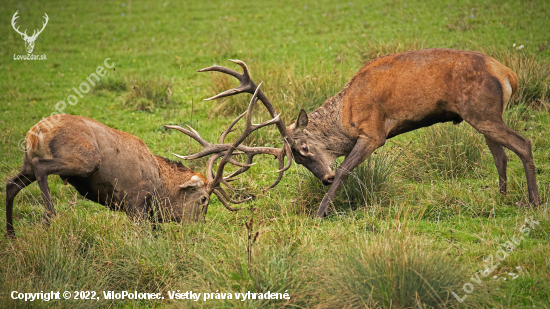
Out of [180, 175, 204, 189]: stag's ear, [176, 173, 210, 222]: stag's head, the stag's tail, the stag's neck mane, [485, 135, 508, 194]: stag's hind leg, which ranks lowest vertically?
[176, 173, 210, 222]: stag's head

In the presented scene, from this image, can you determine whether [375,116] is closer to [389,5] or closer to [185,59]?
[185,59]

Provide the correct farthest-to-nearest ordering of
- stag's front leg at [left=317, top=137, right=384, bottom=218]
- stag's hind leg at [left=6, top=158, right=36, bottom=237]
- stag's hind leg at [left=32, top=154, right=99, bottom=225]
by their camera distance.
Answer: stag's front leg at [left=317, top=137, right=384, bottom=218]
stag's hind leg at [left=6, top=158, right=36, bottom=237]
stag's hind leg at [left=32, top=154, right=99, bottom=225]

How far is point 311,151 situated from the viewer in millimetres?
7477

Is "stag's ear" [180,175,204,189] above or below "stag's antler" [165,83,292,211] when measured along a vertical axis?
below

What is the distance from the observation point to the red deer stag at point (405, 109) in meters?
6.48

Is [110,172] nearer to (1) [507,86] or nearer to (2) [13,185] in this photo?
(2) [13,185]

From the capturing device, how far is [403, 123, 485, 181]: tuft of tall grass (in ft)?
25.4

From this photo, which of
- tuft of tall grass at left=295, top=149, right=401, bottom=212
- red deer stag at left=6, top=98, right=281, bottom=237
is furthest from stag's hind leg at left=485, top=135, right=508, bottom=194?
red deer stag at left=6, top=98, right=281, bottom=237

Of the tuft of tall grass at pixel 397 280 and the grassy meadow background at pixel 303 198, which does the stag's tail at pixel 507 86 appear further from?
the tuft of tall grass at pixel 397 280

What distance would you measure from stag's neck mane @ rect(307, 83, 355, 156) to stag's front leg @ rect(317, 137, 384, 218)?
1.24ft

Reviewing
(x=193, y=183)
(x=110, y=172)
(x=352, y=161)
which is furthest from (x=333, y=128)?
(x=110, y=172)

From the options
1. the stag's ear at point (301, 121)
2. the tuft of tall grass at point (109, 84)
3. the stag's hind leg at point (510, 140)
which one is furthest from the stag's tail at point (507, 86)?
the tuft of tall grass at point (109, 84)

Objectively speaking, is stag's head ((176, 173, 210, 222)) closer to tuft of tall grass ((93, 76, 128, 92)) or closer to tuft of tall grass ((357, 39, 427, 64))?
tuft of tall grass ((357, 39, 427, 64))

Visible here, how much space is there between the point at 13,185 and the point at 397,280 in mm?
4744
